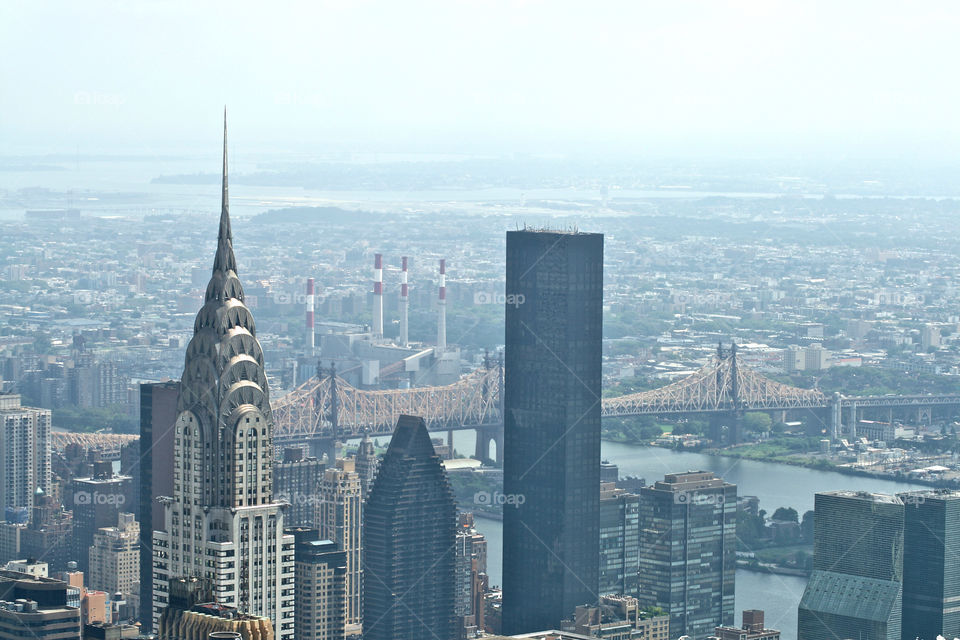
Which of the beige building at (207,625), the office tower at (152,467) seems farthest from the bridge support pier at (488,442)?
the beige building at (207,625)

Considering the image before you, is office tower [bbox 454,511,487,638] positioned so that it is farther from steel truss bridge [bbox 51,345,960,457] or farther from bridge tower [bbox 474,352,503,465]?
bridge tower [bbox 474,352,503,465]

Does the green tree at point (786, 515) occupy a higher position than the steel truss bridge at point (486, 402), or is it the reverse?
the steel truss bridge at point (486, 402)

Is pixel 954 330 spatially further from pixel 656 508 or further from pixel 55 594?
pixel 55 594

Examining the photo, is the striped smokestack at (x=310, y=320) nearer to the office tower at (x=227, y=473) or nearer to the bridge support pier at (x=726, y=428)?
the bridge support pier at (x=726, y=428)

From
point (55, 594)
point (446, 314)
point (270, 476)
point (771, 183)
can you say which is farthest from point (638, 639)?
point (771, 183)

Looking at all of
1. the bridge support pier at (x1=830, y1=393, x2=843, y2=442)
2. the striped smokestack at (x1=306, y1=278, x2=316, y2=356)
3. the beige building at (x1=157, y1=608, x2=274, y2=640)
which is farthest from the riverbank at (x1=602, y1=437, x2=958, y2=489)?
the beige building at (x1=157, y1=608, x2=274, y2=640)

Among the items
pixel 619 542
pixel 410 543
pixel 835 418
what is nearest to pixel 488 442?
pixel 835 418
